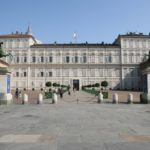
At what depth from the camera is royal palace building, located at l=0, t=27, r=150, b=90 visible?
76812 millimetres

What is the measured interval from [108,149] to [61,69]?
71991mm

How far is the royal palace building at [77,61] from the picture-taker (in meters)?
76.8

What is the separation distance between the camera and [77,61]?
7819 cm

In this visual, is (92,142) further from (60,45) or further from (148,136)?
(60,45)

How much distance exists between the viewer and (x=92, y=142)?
679 centimetres

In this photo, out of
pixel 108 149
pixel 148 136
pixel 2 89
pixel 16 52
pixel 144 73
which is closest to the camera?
pixel 108 149

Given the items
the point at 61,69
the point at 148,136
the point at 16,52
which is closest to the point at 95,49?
the point at 61,69

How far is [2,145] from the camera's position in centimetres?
643

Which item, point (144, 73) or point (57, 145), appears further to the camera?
point (144, 73)

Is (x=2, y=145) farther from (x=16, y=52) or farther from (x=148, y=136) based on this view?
→ (x=16, y=52)

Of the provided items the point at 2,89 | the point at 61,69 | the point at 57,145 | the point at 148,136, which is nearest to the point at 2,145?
the point at 57,145

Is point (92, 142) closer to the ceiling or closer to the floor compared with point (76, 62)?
closer to the floor

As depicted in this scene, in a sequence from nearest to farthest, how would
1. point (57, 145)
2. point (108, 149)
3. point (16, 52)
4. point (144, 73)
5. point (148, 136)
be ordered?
point (108, 149), point (57, 145), point (148, 136), point (144, 73), point (16, 52)

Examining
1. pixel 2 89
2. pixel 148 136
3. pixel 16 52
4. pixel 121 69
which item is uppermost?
pixel 16 52
